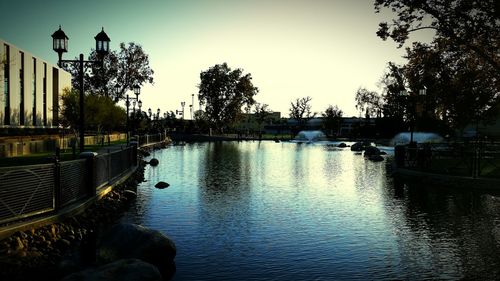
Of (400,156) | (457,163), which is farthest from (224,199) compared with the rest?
(457,163)

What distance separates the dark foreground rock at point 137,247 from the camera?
33.2ft

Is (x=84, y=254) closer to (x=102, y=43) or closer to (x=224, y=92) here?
(x=102, y=43)

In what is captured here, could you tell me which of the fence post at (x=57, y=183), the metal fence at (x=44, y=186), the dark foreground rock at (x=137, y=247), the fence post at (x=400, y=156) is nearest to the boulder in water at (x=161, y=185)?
the metal fence at (x=44, y=186)

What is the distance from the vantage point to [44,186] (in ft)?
38.7

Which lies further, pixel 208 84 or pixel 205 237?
pixel 208 84

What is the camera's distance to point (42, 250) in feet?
35.9

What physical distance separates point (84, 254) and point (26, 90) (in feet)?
151

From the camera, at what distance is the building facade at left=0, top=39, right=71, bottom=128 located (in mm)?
46562

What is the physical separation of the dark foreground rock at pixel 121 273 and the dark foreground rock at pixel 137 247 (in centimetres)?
133

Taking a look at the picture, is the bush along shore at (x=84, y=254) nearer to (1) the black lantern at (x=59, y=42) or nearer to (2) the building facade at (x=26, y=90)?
(1) the black lantern at (x=59, y=42)

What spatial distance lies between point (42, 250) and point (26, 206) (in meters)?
1.10

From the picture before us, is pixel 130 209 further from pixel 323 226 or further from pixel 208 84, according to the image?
pixel 208 84

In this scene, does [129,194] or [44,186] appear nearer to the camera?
[44,186]

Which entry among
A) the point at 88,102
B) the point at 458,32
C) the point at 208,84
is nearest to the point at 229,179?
the point at 458,32
